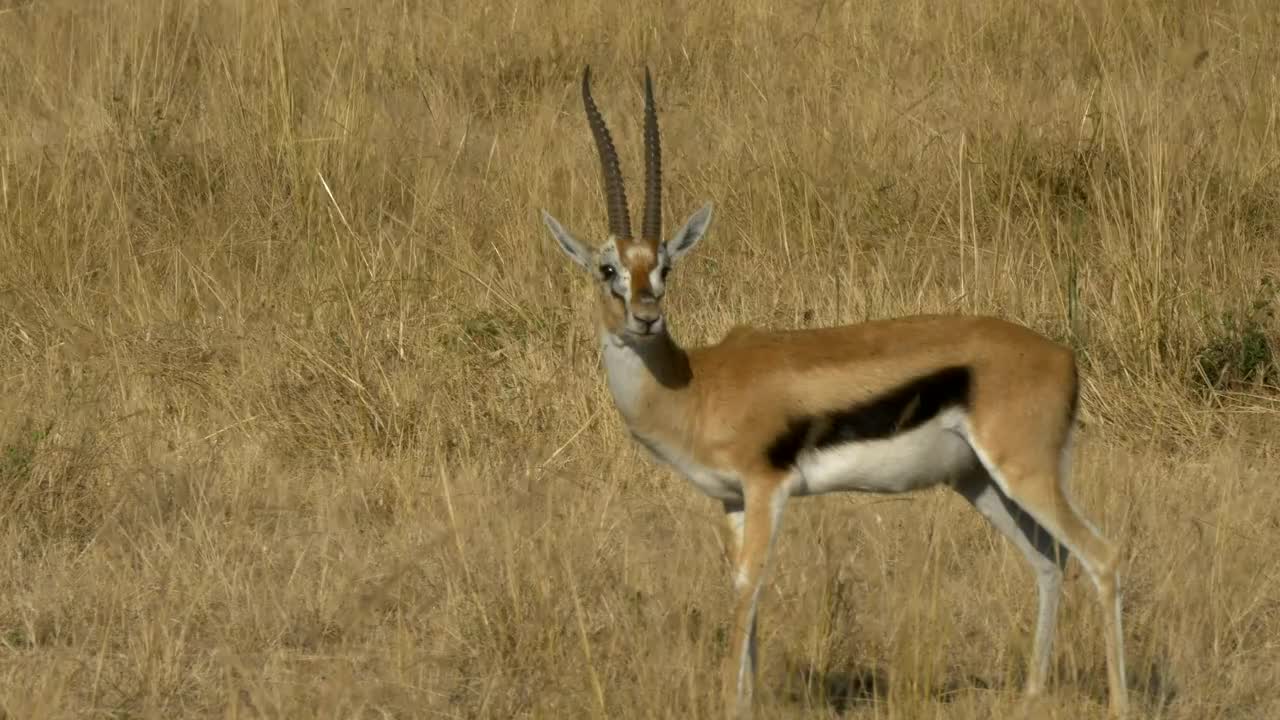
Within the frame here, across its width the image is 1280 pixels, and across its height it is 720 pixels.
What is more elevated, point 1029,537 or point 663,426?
point 663,426

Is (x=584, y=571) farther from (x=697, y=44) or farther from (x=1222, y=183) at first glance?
(x=697, y=44)

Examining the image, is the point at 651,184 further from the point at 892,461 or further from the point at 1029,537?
the point at 1029,537

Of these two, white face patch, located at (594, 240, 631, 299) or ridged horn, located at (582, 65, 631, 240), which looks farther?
ridged horn, located at (582, 65, 631, 240)

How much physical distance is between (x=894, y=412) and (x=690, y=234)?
0.93 meters

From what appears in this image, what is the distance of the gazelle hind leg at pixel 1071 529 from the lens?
14.2 feet

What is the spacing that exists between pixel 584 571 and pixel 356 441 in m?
1.57

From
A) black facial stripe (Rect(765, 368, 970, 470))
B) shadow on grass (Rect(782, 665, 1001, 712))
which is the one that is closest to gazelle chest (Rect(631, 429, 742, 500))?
black facial stripe (Rect(765, 368, 970, 470))

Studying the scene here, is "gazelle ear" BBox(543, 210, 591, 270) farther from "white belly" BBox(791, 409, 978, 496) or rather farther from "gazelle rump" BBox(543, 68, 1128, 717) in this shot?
"white belly" BBox(791, 409, 978, 496)

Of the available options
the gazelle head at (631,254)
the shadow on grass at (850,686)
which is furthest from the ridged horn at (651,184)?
the shadow on grass at (850,686)

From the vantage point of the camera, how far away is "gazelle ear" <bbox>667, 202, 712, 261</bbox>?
496 centimetres

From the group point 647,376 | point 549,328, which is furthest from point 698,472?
point 549,328

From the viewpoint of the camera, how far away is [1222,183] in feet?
25.6

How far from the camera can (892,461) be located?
4379mm

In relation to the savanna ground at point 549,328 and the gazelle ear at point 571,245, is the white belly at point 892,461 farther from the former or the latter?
the gazelle ear at point 571,245
